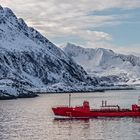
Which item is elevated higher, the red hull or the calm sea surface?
the red hull

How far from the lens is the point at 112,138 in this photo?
268 ft

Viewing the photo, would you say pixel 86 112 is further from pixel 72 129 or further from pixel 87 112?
pixel 72 129

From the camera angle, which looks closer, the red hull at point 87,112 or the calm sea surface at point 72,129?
the calm sea surface at point 72,129

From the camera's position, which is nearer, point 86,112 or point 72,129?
point 72,129

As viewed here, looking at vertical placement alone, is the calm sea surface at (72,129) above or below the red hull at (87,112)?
below

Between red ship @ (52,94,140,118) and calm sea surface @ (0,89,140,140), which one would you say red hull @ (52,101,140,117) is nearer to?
red ship @ (52,94,140,118)

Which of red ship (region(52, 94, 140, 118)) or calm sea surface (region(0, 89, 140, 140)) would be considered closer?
calm sea surface (region(0, 89, 140, 140))

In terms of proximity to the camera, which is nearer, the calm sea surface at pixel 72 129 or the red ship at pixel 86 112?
the calm sea surface at pixel 72 129

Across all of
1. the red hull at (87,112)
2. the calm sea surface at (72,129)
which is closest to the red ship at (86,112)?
the red hull at (87,112)

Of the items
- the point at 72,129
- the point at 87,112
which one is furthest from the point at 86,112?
the point at 72,129

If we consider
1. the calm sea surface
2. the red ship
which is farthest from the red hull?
the calm sea surface

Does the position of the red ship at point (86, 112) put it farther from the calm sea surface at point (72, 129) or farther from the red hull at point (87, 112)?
the calm sea surface at point (72, 129)

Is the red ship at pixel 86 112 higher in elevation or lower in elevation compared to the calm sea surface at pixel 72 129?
higher

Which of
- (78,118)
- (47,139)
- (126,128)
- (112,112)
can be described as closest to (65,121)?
(78,118)
